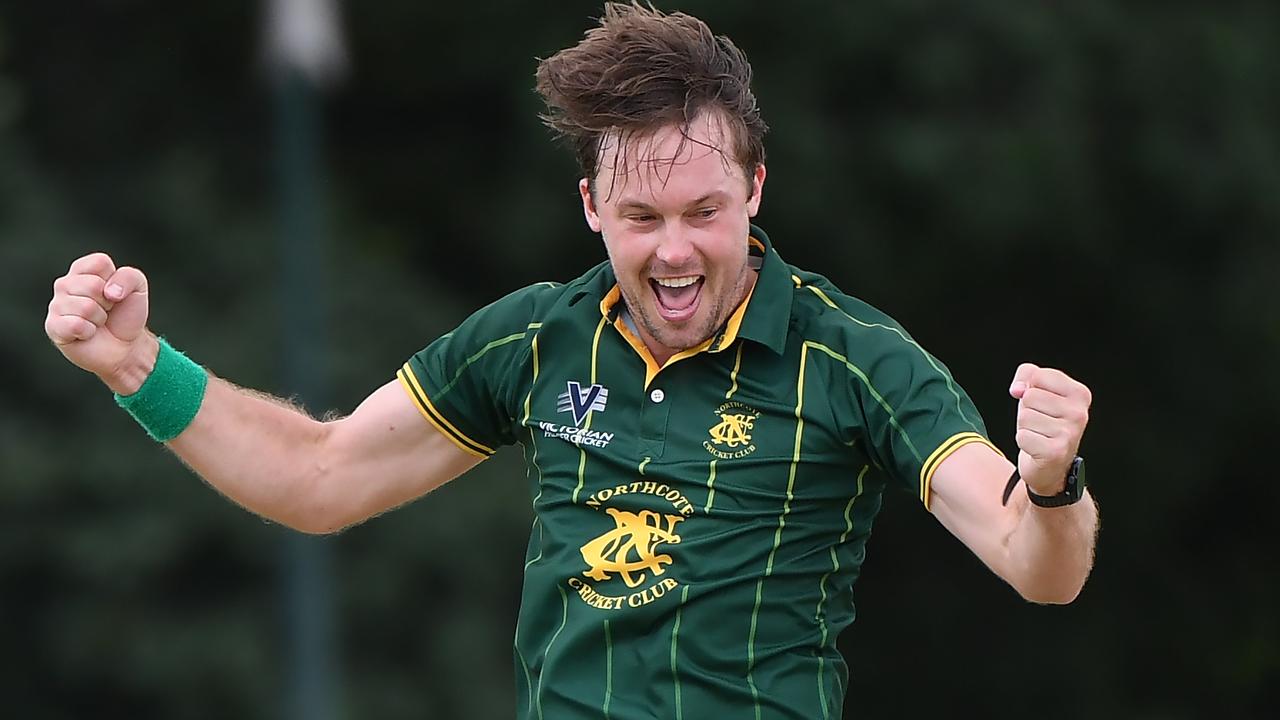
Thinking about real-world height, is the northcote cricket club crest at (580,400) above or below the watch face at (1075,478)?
above

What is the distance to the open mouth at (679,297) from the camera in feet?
13.3

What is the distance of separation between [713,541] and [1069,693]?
1124cm

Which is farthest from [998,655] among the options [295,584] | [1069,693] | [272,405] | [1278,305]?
[272,405]

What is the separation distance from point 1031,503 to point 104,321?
183cm

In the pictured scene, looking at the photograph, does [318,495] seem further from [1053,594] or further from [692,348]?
[1053,594]

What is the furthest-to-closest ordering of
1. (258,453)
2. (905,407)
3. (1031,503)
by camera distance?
1. (258,453)
2. (905,407)
3. (1031,503)

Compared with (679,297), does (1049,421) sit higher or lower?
lower

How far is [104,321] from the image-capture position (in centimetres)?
426

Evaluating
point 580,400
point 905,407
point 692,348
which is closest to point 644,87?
point 692,348

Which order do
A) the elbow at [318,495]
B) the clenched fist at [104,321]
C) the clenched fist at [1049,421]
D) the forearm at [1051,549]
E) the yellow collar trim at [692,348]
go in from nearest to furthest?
the clenched fist at [1049,421]
the forearm at [1051,549]
the yellow collar trim at [692,348]
the clenched fist at [104,321]
the elbow at [318,495]

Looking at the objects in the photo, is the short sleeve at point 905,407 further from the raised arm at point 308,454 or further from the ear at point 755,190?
the raised arm at point 308,454

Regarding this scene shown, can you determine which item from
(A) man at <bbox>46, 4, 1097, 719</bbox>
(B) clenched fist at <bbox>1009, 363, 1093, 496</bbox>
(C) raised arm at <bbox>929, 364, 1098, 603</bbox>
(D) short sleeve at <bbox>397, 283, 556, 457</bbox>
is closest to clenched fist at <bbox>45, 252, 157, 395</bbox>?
(A) man at <bbox>46, 4, 1097, 719</bbox>

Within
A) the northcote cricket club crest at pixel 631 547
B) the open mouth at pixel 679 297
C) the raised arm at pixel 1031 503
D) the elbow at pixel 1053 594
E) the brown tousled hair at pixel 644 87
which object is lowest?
the elbow at pixel 1053 594

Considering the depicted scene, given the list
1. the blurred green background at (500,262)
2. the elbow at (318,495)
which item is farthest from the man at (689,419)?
the blurred green background at (500,262)
